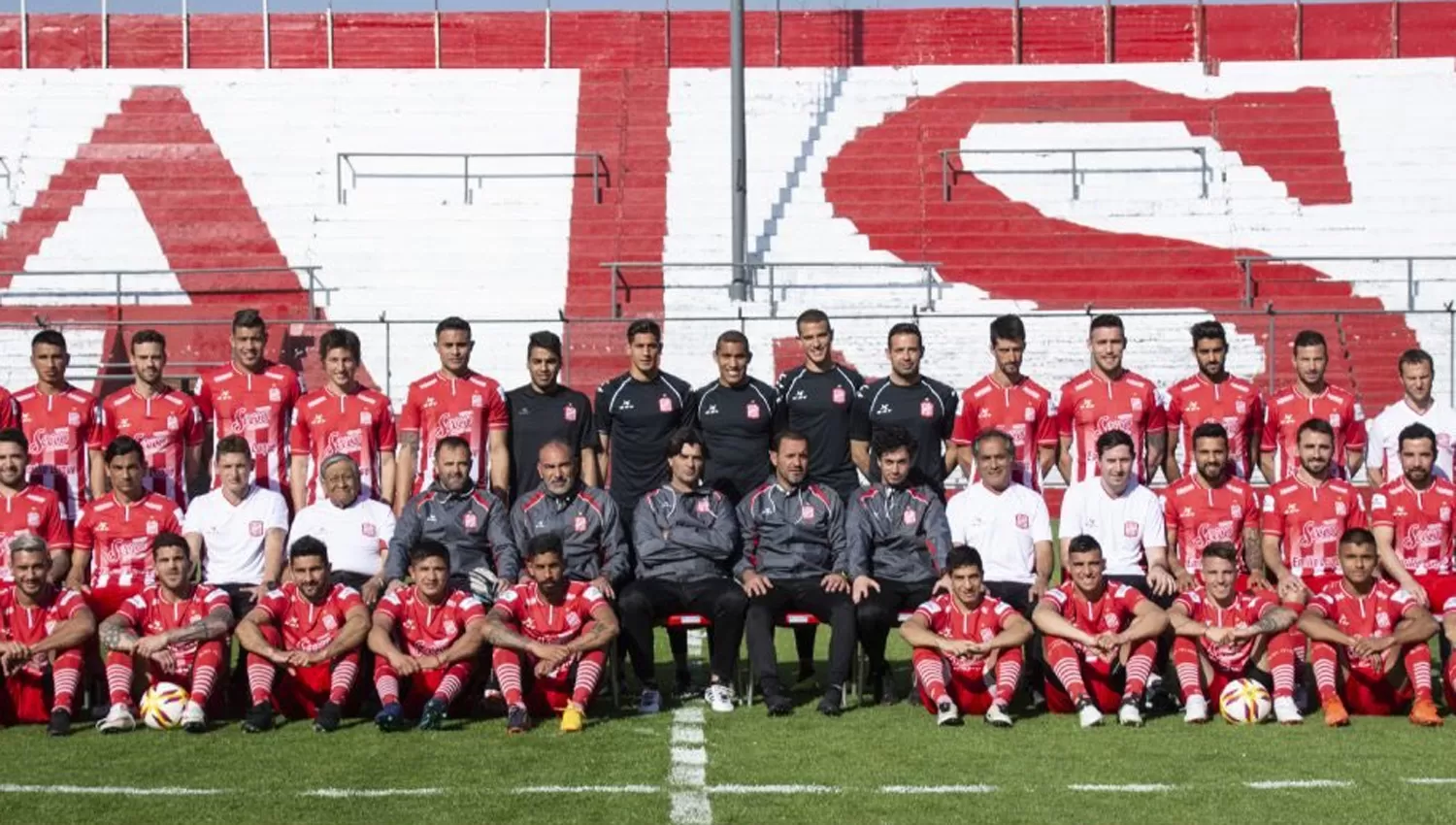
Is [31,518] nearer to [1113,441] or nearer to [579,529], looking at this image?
[579,529]

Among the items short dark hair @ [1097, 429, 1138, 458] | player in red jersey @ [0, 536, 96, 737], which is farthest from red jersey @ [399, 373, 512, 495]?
short dark hair @ [1097, 429, 1138, 458]

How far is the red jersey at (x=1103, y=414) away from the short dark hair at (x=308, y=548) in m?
4.11

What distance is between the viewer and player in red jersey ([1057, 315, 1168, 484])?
10938 mm

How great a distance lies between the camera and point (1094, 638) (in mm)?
9422

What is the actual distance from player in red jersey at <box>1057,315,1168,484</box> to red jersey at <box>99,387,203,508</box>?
4.84 meters

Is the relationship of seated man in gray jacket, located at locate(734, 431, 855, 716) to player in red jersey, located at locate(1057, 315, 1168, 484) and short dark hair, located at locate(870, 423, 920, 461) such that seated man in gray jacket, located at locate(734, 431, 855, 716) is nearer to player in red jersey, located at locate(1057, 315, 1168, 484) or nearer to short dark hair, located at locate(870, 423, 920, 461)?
short dark hair, located at locate(870, 423, 920, 461)

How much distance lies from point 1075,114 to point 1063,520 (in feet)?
53.1

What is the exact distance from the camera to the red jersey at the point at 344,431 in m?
11.0

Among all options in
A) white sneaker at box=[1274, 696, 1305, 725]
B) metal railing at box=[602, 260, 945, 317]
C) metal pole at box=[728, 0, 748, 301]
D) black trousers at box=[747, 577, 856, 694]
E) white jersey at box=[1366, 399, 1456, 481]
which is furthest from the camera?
metal pole at box=[728, 0, 748, 301]

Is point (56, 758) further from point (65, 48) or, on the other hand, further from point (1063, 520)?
point (65, 48)

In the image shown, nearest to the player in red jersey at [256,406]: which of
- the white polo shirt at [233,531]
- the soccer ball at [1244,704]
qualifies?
the white polo shirt at [233,531]

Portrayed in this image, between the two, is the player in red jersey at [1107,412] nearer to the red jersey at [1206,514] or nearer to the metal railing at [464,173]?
the red jersey at [1206,514]

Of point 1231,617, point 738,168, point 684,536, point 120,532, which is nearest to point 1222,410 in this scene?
point 1231,617

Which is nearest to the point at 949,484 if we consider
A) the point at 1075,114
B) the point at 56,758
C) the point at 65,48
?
the point at 1075,114
